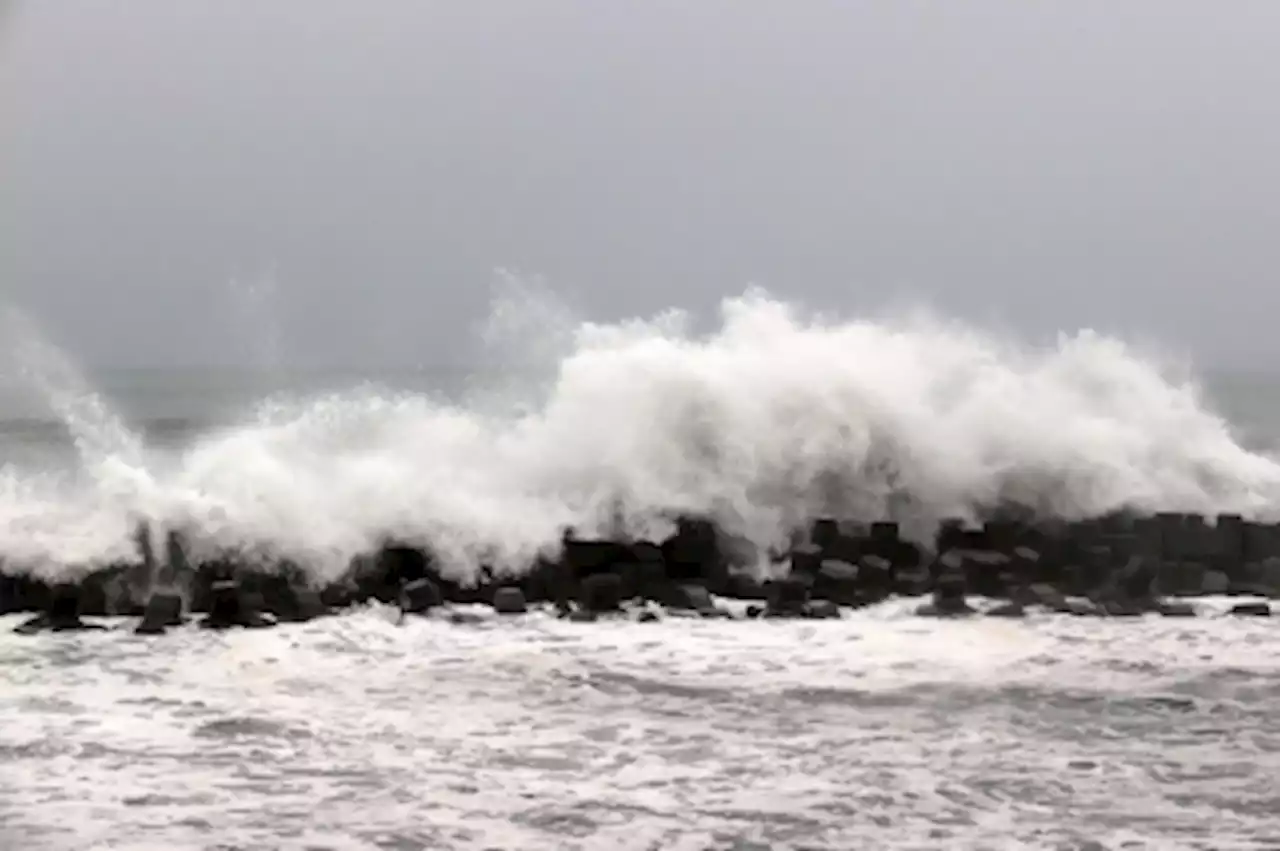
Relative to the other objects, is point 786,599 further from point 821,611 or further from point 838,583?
point 838,583

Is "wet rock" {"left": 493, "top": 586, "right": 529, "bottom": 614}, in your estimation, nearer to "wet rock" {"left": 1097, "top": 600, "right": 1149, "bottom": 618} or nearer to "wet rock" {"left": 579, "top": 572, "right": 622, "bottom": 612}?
"wet rock" {"left": 579, "top": 572, "right": 622, "bottom": 612}

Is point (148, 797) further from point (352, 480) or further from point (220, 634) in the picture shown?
point (352, 480)

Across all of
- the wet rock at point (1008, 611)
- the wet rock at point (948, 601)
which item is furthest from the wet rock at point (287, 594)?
the wet rock at point (1008, 611)

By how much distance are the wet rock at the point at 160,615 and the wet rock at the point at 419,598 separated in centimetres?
134

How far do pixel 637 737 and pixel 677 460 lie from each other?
5005 millimetres

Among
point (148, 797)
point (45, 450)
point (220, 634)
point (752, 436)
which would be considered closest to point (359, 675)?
point (220, 634)

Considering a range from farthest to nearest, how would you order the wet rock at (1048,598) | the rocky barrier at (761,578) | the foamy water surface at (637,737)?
1. the wet rock at (1048,598)
2. the rocky barrier at (761,578)
3. the foamy water surface at (637,737)

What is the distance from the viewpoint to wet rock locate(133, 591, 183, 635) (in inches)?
309

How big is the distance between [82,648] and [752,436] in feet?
17.8

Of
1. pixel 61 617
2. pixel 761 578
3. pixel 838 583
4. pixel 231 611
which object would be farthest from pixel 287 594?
pixel 838 583

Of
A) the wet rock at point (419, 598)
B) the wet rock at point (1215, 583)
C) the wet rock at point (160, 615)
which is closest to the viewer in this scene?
the wet rock at point (160, 615)

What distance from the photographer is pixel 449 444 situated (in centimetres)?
1176

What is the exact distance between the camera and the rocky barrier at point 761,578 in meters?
8.37

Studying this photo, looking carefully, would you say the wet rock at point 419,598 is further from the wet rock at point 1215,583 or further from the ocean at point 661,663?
the wet rock at point 1215,583
